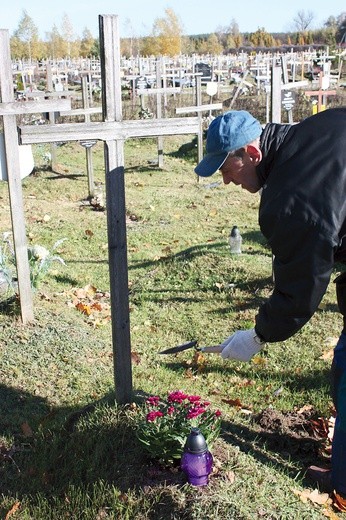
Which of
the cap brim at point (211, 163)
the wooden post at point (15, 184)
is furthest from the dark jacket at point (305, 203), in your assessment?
the wooden post at point (15, 184)

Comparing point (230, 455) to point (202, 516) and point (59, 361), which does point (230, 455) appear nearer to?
point (202, 516)

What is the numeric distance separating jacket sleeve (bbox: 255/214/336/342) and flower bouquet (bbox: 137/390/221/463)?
67 centimetres

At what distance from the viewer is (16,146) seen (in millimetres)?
5395

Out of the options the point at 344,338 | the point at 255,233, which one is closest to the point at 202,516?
the point at 344,338

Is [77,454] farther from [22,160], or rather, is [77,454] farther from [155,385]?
[22,160]

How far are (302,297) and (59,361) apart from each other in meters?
2.84

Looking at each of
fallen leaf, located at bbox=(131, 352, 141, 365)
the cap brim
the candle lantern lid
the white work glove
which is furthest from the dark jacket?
fallen leaf, located at bbox=(131, 352, 141, 365)

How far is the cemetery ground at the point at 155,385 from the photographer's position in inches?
122

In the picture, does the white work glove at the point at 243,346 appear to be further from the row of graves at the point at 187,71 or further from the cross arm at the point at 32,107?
the row of graves at the point at 187,71

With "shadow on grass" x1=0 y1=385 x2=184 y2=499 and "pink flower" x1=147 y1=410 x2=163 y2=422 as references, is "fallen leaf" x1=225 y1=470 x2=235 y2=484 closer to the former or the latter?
"shadow on grass" x1=0 y1=385 x2=184 y2=499

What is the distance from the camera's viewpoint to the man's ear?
2.80 m

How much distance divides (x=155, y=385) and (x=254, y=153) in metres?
2.42

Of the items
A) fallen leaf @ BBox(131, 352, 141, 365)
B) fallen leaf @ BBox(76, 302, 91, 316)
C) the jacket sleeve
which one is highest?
the jacket sleeve

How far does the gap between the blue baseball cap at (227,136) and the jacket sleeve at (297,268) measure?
40 cm
